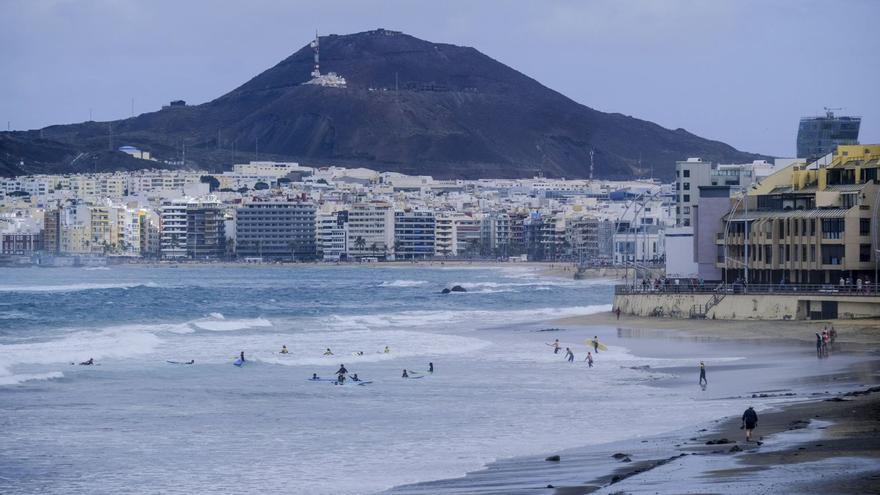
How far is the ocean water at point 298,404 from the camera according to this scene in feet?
80.8

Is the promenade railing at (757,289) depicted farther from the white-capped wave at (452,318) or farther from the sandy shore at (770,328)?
the white-capped wave at (452,318)

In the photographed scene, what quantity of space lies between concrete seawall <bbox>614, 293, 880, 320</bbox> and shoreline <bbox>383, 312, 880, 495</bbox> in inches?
723

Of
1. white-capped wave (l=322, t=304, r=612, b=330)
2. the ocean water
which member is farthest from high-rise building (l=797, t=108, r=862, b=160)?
the ocean water

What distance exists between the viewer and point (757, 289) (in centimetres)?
5384

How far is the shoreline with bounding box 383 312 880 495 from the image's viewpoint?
19969 mm

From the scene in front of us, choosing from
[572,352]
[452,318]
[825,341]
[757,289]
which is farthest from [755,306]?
[452,318]

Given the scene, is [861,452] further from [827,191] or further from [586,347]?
[827,191]

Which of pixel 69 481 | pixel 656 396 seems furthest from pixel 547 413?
pixel 69 481

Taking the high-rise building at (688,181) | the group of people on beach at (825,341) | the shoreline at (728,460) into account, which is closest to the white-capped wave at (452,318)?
the group of people on beach at (825,341)

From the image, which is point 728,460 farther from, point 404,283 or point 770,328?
point 404,283

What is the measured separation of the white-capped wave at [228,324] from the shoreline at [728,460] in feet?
118

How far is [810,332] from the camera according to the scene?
46688 millimetres

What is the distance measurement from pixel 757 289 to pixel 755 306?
151 centimetres

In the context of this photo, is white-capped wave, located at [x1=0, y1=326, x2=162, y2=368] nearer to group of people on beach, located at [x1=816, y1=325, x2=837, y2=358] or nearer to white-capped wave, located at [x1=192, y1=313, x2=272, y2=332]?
white-capped wave, located at [x1=192, y1=313, x2=272, y2=332]
